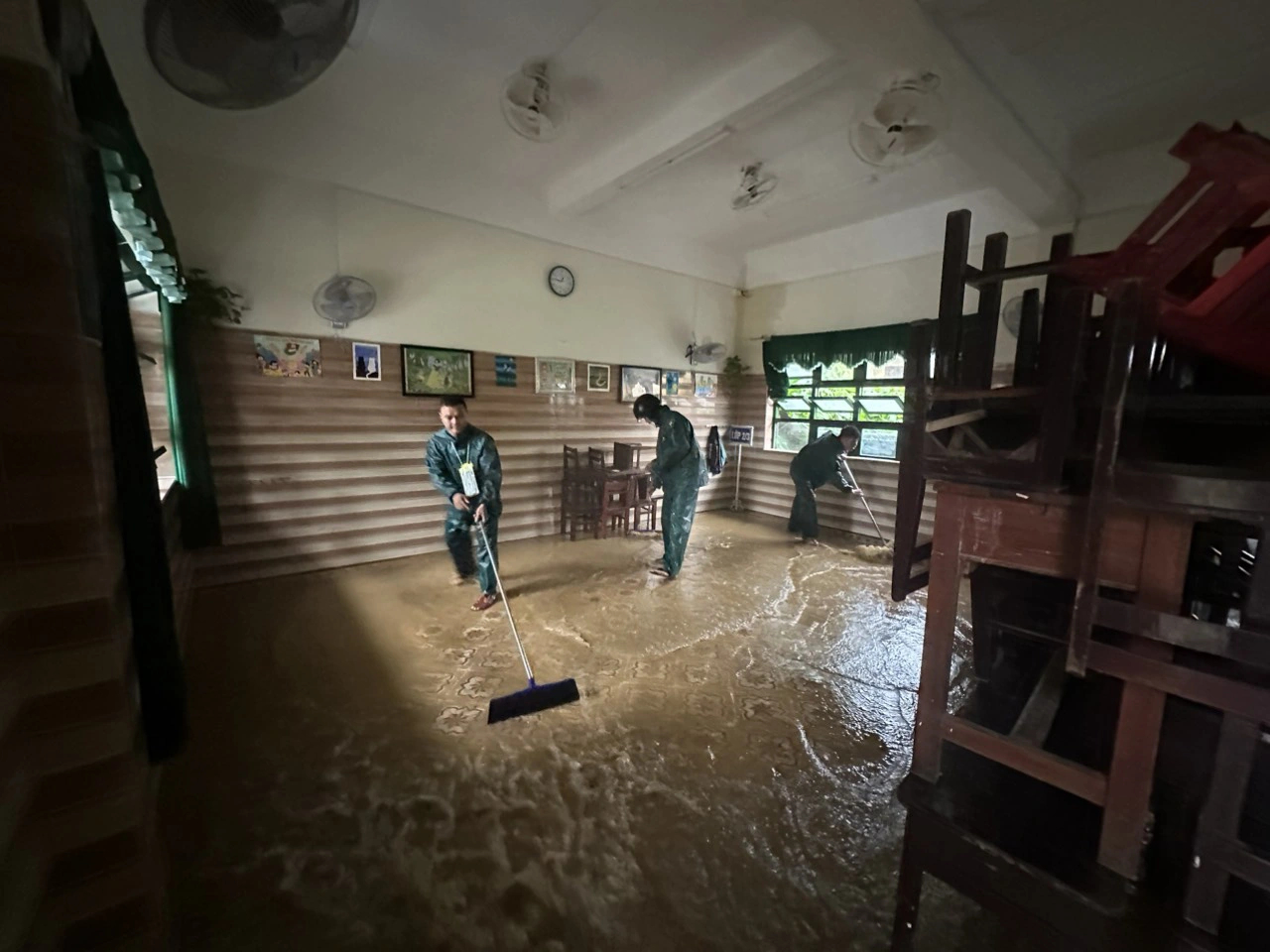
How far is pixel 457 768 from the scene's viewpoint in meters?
1.99

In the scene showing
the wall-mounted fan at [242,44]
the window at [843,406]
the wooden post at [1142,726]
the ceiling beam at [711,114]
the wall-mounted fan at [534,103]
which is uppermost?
the ceiling beam at [711,114]

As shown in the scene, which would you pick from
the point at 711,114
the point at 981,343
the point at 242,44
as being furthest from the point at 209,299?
the point at 981,343

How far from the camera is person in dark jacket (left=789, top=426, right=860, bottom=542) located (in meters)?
5.42

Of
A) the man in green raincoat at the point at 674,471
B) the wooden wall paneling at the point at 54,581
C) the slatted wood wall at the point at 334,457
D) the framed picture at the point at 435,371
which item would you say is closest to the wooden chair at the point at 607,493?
the slatted wood wall at the point at 334,457

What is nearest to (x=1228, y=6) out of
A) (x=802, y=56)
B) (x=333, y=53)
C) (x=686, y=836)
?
(x=802, y=56)

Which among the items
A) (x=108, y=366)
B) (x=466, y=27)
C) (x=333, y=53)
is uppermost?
(x=466, y=27)

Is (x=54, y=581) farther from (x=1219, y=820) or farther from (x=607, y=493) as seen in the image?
(x=607, y=493)

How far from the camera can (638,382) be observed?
592 centimetres

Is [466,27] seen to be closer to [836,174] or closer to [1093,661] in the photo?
[836,174]

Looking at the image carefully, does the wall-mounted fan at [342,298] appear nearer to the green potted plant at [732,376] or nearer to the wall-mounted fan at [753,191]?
the wall-mounted fan at [753,191]

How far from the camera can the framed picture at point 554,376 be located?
5.14 m

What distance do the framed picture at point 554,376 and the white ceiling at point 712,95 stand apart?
1271mm

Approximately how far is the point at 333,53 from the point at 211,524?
3.24 metres

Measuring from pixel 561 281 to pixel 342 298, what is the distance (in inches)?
83.4
